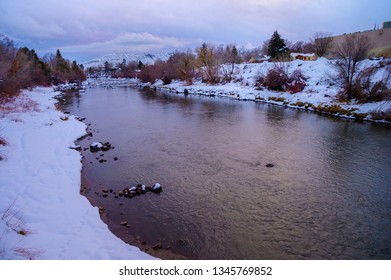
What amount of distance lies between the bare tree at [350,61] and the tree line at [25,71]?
30034mm

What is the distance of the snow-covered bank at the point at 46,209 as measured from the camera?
5.23 meters

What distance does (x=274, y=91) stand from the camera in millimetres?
33656

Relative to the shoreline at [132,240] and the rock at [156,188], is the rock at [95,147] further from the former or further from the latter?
the rock at [156,188]

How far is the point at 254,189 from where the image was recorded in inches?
356

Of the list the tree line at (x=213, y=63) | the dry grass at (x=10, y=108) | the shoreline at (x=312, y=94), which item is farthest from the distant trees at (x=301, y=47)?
the dry grass at (x=10, y=108)

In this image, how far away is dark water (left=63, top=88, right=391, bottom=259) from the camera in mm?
6457

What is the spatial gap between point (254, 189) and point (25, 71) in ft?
123

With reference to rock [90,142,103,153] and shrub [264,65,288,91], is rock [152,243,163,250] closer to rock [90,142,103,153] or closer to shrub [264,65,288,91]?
rock [90,142,103,153]

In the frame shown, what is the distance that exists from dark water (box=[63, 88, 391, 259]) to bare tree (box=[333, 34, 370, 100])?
7.87 metres

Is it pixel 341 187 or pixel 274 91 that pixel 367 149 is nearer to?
pixel 341 187

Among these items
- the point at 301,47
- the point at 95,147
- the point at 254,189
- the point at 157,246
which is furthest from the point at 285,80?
the point at 301,47

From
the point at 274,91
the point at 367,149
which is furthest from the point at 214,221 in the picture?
the point at 274,91

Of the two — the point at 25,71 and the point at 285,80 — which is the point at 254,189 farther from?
the point at 25,71

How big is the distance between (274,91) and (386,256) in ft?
97.3
